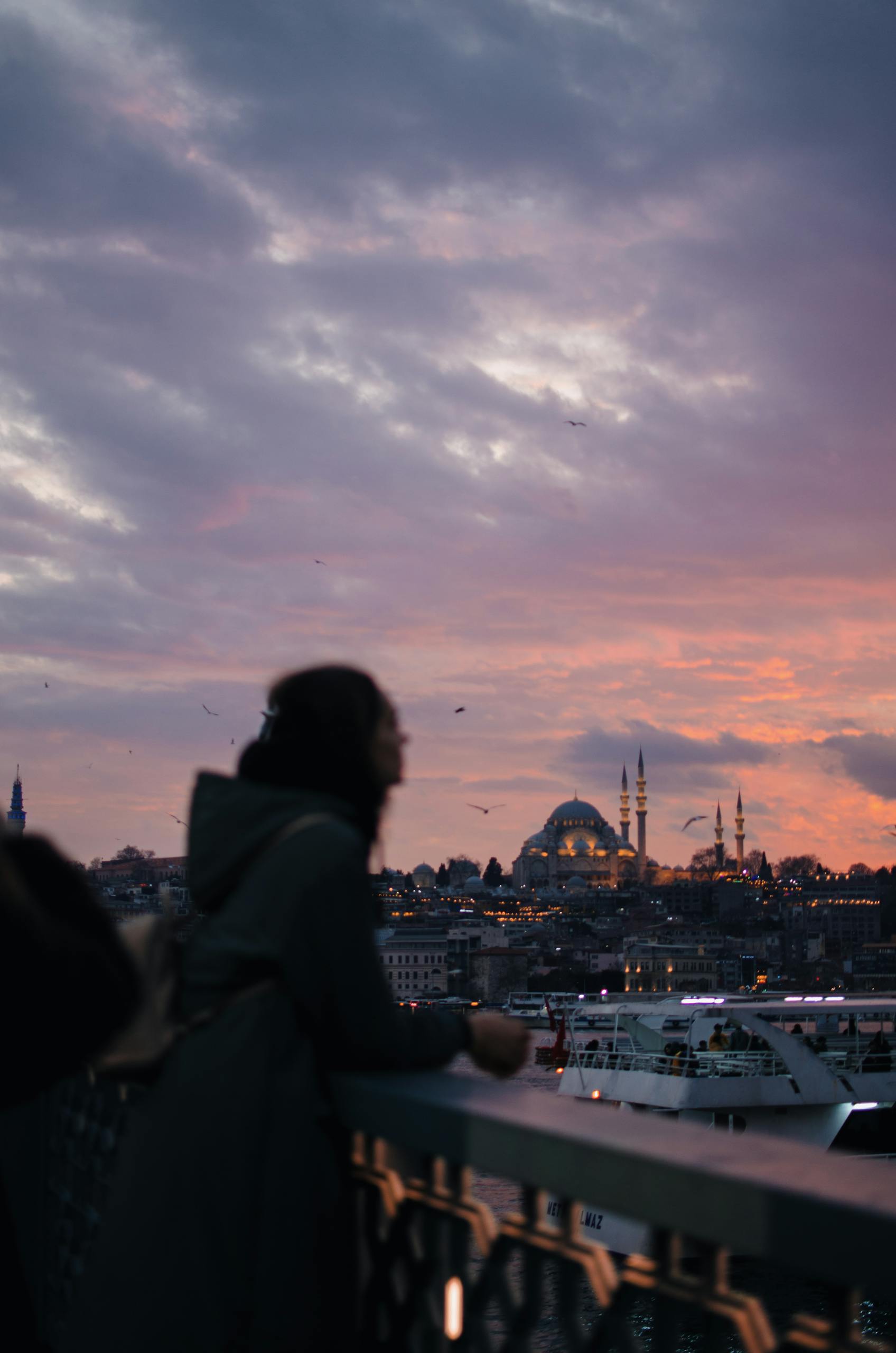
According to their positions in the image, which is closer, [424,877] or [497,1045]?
[497,1045]

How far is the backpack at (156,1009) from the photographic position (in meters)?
1.70

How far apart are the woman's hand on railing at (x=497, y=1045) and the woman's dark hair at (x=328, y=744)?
0.96ft

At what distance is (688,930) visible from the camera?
11756 cm

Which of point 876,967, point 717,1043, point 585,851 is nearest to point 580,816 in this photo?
point 585,851

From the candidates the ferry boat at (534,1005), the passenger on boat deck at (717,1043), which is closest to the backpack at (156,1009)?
the passenger on boat deck at (717,1043)

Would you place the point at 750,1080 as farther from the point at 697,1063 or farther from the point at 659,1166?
the point at 659,1166

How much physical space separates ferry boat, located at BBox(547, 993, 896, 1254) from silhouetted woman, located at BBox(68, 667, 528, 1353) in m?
14.9

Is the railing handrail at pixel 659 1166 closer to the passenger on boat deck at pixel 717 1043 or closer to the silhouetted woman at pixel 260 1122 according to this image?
the silhouetted woman at pixel 260 1122

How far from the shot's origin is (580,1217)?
59.0 inches

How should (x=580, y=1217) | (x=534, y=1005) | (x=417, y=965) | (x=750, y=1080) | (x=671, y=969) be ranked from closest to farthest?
(x=580, y=1217), (x=750, y=1080), (x=534, y=1005), (x=671, y=969), (x=417, y=965)

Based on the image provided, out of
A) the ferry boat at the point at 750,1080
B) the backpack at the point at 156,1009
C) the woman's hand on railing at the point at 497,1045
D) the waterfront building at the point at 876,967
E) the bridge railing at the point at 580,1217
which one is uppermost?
the backpack at the point at 156,1009

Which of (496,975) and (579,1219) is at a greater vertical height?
(579,1219)

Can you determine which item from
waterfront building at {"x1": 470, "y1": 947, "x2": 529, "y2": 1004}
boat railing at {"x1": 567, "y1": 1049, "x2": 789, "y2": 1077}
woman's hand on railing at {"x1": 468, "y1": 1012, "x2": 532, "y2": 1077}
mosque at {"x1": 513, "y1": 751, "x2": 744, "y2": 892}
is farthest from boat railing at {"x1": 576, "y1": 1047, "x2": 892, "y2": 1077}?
mosque at {"x1": 513, "y1": 751, "x2": 744, "y2": 892}

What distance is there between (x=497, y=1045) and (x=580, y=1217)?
16.1 inches
